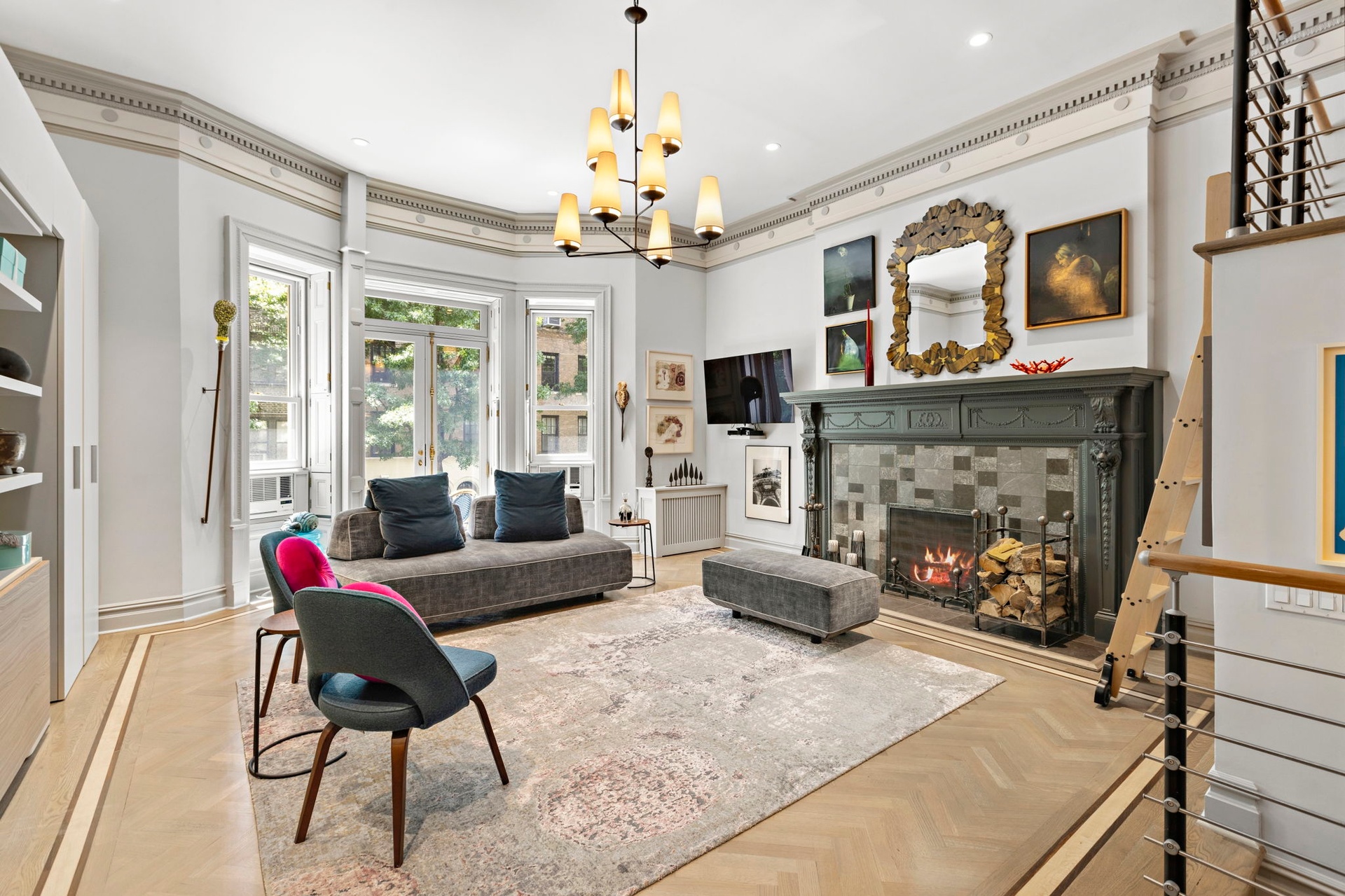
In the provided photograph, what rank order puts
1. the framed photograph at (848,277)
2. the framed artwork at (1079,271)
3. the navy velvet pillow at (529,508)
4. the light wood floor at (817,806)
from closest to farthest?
the light wood floor at (817,806) < the framed artwork at (1079,271) < the navy velvet pillow at (529,508) < the framed photograph at (848,277)

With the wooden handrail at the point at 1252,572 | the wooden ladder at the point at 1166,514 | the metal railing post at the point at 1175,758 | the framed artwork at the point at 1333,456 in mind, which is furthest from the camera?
the wooden ladder at the point at 1166,514

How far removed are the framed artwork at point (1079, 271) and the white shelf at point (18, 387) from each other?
16.9 feet

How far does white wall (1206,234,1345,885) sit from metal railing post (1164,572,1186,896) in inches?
22.1

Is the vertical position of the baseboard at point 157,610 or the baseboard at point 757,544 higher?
the baseboard at point 757,544

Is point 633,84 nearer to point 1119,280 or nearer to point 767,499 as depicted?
point 1119,280

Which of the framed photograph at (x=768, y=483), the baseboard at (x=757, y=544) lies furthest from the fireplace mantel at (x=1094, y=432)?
the baseboard at (x=757, y=544)

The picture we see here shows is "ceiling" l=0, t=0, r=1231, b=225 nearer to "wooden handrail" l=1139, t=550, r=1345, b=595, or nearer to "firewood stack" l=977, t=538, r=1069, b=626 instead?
"firewood stack" l=977, t=538, r=1069, b=626

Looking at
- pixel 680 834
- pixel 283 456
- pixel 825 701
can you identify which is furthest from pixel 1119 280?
pixel 283 456

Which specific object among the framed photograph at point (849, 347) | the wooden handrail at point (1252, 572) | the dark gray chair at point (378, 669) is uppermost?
the framed photograph at point (849, 347)

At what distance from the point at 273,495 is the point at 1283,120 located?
20.6 ft

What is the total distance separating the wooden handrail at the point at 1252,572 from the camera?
1.25 metres

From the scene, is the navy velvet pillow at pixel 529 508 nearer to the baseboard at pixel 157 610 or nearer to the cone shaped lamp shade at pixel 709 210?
the baseboard at pixel 157 610

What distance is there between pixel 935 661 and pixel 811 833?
1769 millimetres

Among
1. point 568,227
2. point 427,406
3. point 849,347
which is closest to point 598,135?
point 568,227
